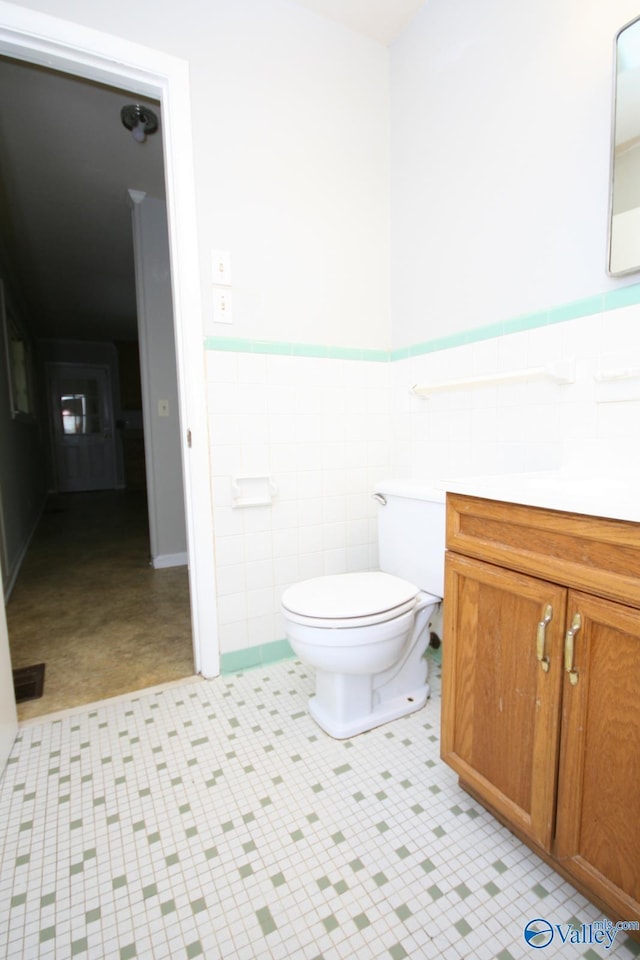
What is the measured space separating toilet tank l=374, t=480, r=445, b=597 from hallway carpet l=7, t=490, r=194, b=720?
937 millimetres

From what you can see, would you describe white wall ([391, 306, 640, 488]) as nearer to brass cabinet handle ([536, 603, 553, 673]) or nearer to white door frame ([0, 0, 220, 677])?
brass cabinet handle ([536, 603, 553, 673])

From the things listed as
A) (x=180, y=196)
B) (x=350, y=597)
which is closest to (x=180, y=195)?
(x=180, y=196)

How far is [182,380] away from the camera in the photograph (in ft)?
5.31

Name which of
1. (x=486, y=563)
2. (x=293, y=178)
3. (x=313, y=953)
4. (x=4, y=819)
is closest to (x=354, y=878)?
(x=313, y=953)

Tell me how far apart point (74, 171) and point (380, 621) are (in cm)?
294

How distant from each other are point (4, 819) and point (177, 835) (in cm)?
45

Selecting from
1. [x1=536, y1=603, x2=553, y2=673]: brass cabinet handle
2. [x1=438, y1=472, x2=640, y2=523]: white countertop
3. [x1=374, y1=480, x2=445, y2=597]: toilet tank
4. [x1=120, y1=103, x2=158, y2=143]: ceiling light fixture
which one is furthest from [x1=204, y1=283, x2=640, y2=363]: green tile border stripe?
[x1=120, y1=103, x2=158, y2=143]: ceiling light fixture

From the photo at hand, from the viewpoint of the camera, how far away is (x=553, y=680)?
837 millimetres

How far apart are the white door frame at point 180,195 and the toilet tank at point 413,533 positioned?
660mm

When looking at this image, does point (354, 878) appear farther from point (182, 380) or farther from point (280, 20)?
point (280, 20)

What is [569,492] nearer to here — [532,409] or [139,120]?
[532,409]

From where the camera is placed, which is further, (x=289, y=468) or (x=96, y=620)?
(x=96, y=620)

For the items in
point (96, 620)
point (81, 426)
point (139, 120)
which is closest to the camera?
point (139, 120)

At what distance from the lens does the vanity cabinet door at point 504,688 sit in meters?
0.85
